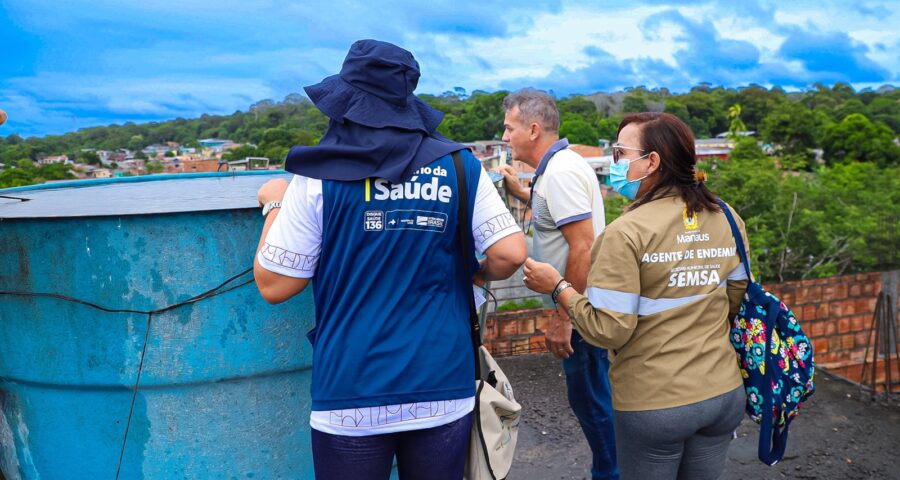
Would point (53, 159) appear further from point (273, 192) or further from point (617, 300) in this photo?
point (617, 300)

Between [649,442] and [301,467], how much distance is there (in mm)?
1256

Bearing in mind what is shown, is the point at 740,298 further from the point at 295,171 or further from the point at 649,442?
the point at 295,171

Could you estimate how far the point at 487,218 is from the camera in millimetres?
1794

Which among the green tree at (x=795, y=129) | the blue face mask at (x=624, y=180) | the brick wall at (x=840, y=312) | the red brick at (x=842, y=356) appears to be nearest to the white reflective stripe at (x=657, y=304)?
the blue face mask at (x=624, y=180)

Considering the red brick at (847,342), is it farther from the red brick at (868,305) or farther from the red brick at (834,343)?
the red brick at (868,305)

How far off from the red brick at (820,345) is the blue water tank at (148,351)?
243 inches

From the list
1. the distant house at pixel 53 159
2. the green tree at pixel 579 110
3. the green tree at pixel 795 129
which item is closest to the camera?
the distant house at pixel 53 159

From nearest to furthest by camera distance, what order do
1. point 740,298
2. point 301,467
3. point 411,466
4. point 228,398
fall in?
point 411,466 < point 740,298 < point 228,398 < point 301,467

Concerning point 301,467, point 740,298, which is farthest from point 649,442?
point 301,467

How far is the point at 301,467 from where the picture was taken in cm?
253

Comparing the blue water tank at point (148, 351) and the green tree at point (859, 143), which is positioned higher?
the green tree at point (859, 143)

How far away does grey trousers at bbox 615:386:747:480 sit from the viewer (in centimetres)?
199

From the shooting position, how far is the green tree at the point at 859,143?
24881 millimetres

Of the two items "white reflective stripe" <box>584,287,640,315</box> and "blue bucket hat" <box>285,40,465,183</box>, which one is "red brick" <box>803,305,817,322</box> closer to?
"white reflective stripe" <box>584,287,640,315</box>
